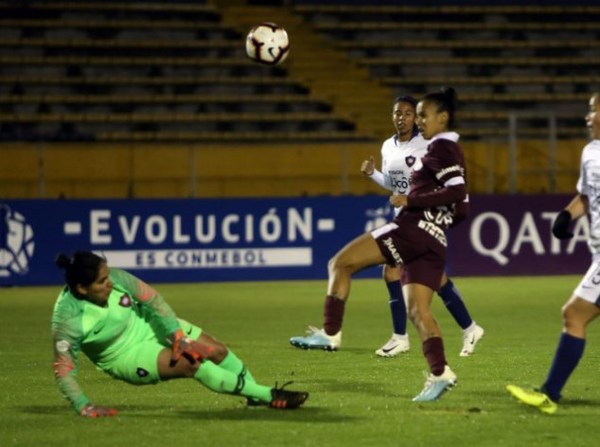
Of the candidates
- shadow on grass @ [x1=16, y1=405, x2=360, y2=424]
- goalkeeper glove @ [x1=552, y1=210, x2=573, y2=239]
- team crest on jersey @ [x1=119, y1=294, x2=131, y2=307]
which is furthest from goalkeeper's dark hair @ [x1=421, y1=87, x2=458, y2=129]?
team crest on jersey @ [x1=119, y1=294, x2=131, y2=307]

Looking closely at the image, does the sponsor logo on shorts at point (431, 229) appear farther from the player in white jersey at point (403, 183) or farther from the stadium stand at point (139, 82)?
the stadium stand at point (139, 82)

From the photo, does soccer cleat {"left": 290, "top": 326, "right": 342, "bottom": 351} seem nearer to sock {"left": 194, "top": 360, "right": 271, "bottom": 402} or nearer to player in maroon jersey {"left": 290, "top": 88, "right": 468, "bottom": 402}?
player in maroon jersey {"left": 290, "top": 88, "right": 468, "bottom": 402}

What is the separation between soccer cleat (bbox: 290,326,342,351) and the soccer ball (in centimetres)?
518

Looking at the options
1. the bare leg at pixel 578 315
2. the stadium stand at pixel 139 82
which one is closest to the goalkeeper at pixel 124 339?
Answer: the bare leg at pixel 578 315

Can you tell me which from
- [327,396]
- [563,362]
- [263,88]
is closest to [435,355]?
[563,362]

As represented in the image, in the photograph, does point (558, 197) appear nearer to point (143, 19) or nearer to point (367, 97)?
point (367, 97)

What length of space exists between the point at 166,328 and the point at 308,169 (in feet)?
54.9

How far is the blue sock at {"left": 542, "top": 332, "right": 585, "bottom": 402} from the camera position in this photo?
777 cm

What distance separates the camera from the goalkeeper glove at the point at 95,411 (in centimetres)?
777

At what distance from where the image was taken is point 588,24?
101 feet

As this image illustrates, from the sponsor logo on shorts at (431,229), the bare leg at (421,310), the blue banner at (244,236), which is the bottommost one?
the blue banner at (244,236)

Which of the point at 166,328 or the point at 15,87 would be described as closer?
the point at 166,328

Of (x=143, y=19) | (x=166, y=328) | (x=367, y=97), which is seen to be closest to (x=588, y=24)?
(x=367, y=97)

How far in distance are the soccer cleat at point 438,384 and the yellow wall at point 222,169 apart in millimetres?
14127
